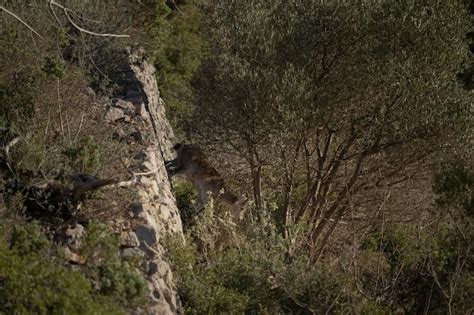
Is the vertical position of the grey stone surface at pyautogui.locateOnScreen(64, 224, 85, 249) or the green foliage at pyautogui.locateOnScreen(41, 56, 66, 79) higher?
the green foliage at pyautogui.locateOnScreen(41, 56, 66, 79)

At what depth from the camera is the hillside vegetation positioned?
857cm

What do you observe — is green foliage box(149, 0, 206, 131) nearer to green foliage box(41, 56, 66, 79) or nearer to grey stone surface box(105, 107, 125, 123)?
grey stone surface box(105, 107, 125, 123)

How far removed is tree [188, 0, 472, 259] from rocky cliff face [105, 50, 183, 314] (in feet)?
4.07

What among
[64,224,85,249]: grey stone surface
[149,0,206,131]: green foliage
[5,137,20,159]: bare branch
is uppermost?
[149,0,206,131]: green foliage

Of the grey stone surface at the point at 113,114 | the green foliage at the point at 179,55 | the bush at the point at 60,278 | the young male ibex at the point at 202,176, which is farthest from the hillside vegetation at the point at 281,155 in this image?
the green foliage at the point at 179,55

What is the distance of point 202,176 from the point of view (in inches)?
498

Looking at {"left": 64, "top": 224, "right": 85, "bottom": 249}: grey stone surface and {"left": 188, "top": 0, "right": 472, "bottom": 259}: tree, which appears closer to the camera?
{"left": 64, "top": 224, "right": 85, "bottom": 249}: grey stone surface

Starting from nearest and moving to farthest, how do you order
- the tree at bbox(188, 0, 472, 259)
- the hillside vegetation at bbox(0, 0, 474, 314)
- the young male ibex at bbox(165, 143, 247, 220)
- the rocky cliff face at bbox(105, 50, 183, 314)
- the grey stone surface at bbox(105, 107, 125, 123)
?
the rocky cliff face at bbox(105, 50, 183, 314), the hillside vegetation at bbox(0, 0, 474, 314), the grey stone surface at bbox(105, 107, 125, 123), the tree at bbox(188, 0, 472, 259), the young male ibex at bbox(165, 143, 247, 220)

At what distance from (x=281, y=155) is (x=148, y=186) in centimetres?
360

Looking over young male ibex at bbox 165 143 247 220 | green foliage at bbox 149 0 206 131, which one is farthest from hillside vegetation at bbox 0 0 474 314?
green foliage at bbox 149 0 206 131

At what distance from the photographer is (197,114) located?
45.0ft

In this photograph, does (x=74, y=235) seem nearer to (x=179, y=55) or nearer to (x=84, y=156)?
(x=84, y=156)

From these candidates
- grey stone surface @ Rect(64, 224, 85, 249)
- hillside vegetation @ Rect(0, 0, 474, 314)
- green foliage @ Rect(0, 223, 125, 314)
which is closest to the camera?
green foliage @ Rect(0, 223, 125, 314)

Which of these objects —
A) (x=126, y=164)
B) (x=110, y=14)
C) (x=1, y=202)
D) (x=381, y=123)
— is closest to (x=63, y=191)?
(x=1, y=202)
